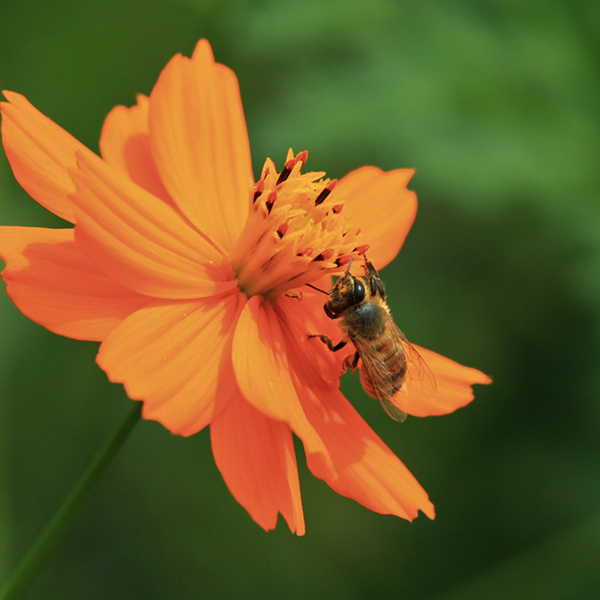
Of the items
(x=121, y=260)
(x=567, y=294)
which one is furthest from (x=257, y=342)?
(x=567, y=294)

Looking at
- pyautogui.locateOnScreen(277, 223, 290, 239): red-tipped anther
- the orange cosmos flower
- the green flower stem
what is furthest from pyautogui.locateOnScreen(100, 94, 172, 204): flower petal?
the green flower stem

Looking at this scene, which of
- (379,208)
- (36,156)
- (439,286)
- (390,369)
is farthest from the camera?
(439,286)

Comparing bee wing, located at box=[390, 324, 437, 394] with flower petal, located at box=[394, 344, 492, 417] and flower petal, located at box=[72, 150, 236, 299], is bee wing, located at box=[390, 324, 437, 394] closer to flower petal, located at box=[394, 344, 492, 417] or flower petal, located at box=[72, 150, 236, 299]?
flower petal, located at box=[394, 344, 492, 417]

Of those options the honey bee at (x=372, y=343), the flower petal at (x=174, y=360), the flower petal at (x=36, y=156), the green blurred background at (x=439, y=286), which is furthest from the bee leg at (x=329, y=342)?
the green blurred background at (x=439, y=286)

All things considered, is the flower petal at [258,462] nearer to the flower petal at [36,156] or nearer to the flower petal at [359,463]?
the flower petal at [359,463]

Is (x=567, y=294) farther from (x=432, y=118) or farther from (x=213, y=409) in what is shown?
(x=213, y=409)

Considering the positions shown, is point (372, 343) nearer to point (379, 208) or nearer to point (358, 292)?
point (358, 292)

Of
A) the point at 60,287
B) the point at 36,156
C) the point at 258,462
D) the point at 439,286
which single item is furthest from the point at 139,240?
the point at 439,286
